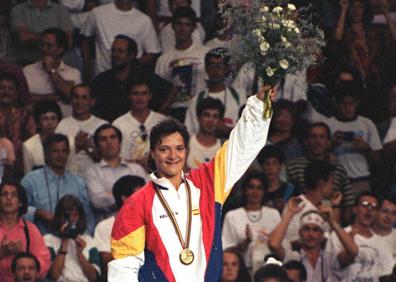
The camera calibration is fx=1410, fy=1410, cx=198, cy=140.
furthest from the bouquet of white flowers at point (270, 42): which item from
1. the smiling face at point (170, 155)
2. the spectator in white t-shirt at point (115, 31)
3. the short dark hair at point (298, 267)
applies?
the spectator in white t-shirt at point (115, 31)

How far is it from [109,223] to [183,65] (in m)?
2.61

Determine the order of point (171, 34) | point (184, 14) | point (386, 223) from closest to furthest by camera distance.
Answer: point (386, 223)
point (184, 14)
point (171, 34)

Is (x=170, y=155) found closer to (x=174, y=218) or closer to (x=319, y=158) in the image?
(x=174, y=218)

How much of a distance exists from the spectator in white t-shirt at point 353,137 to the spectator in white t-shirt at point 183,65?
149 cm

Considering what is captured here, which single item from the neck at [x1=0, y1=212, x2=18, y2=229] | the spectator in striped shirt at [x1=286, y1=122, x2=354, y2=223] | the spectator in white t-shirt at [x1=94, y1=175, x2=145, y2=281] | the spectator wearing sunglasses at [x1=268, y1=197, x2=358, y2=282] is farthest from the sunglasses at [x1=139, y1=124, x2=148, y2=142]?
the neck at [x1=0, y1=212, x2=18, y2=229]

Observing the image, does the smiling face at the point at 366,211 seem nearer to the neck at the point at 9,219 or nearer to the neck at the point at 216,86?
the neck at the point at 216,86

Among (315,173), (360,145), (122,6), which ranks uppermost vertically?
(122,6)

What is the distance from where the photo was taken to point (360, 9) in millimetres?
15578

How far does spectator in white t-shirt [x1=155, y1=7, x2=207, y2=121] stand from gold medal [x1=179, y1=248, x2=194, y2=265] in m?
6.28

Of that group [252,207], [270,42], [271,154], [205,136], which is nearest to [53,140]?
[205,136]

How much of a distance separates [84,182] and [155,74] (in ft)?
5.88

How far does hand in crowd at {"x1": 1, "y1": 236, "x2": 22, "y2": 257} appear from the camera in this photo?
41.9 feet

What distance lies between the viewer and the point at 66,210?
13.3m

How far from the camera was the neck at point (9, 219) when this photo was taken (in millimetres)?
12977
